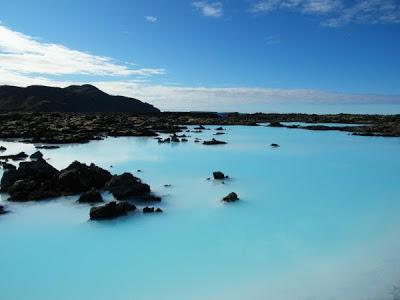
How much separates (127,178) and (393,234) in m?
8.71

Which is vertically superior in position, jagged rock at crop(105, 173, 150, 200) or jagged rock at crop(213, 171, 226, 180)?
jagged rock at crop(105, 173, 150, 200)

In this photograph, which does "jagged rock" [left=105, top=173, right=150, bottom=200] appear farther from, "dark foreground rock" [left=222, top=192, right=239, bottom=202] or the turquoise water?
→ "dark foreground rock" [left=222, top=192, right=239, bottom=202]

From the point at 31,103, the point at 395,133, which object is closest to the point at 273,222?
the point at 395,133

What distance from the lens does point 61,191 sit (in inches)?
579

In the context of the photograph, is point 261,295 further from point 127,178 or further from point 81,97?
point 81,97

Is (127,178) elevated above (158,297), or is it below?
above

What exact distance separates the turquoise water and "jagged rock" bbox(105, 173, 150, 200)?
2.36 ft

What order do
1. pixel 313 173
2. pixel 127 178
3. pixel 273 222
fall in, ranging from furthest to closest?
pixel 313 173 < pixel 127 178 < pixel 273 222

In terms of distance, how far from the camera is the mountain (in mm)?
116863

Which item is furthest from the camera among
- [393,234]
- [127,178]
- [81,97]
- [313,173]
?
[81,97]

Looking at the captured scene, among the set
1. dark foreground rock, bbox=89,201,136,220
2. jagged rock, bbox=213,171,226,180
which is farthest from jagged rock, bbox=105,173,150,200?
jagged rock, bbox=213,171,226,180

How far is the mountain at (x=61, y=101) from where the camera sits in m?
117

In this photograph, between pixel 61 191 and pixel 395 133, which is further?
pixel 395 133

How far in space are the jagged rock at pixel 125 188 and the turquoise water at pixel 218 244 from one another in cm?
72
